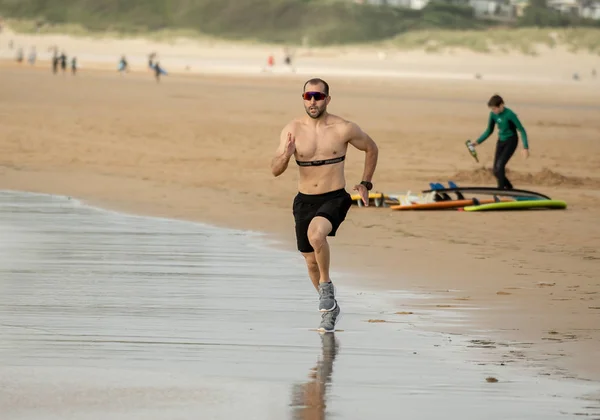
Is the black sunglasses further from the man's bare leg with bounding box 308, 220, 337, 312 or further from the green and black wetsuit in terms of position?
the green and black wetsuit

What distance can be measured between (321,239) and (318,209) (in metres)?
0.31

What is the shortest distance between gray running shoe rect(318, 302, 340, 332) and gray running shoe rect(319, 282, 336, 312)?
0.04 metres

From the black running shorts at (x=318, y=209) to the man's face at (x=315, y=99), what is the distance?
59 cm

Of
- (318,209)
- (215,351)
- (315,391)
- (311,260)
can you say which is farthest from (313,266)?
(315,391)

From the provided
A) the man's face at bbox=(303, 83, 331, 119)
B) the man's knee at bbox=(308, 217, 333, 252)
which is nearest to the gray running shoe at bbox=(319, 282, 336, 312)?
the man's knee at bbox=(308, 217, 333, 252)

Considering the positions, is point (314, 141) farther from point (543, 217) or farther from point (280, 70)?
point (280, 70)

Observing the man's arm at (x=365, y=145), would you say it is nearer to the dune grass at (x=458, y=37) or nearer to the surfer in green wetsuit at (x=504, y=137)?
the surfer in green wetsuit at (x=504, y=137)

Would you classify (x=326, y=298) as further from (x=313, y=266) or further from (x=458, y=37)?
(x=458, y=37)

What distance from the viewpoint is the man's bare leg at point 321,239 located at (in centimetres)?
995

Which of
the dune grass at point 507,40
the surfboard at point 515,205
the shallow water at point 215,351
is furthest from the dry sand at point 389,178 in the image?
the dune grass at point 507,40

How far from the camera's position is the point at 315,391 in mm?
7758

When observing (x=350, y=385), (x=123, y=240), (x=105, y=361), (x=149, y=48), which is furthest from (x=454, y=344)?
(x=149, y=48)

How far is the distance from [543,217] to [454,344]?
28.4ft

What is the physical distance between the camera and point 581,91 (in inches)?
2635
